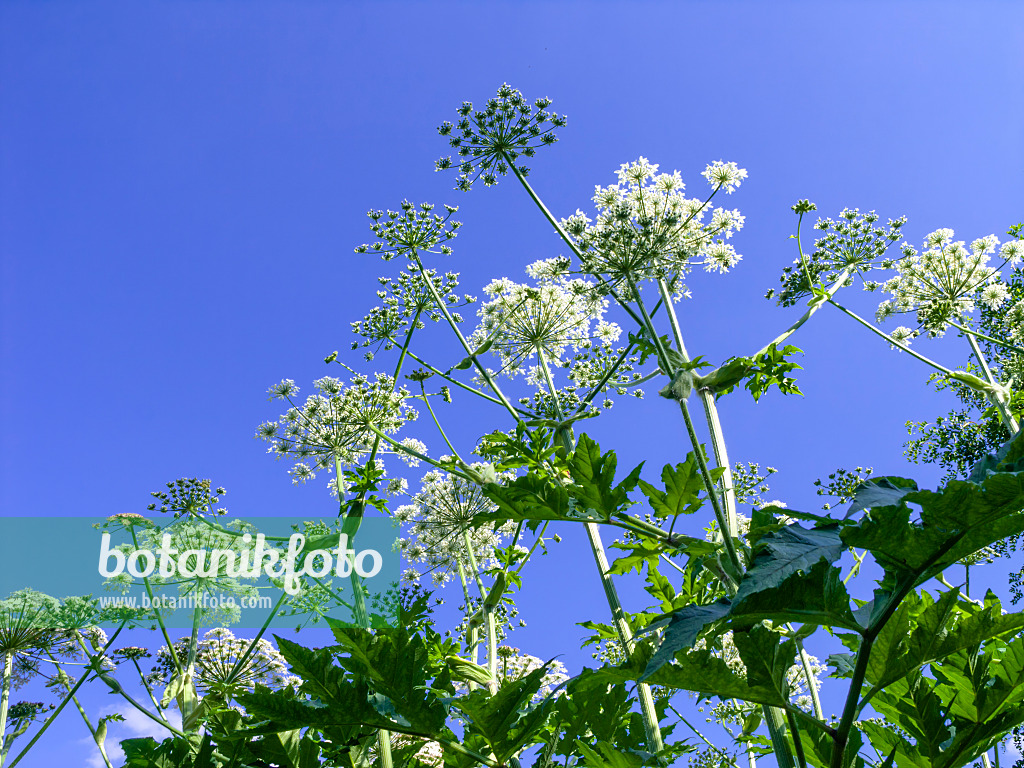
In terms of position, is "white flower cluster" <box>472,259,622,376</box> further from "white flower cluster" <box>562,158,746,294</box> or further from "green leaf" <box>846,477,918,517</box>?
"green leaf" <box>846,477,918,517</box>

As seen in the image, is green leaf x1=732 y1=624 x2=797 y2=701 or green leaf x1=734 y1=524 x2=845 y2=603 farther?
green leaf x1=732 y1=624 x2=797 y2=701

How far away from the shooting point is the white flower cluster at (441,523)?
725 cm

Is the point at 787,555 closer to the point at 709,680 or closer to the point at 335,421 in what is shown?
the point at 709,680

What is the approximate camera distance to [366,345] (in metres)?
6.39

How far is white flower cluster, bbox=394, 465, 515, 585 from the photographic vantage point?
7.25 meters

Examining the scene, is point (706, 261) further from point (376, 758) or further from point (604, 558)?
point (376, 758)

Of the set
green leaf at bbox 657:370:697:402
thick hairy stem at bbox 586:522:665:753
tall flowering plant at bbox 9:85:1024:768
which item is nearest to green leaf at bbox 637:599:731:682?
tall flowering plant at bbox 9:85:1024:768

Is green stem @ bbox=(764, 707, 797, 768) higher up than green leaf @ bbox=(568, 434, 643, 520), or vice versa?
green leaf @ bbox=(568, 434, 643, 520)

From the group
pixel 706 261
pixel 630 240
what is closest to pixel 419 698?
pixel 630 240

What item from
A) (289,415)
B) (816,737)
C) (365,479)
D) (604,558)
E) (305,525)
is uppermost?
(289,415)

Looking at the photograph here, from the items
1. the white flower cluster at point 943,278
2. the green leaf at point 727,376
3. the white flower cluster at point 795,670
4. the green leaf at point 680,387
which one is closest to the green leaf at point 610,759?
the green leaf at point 680,387

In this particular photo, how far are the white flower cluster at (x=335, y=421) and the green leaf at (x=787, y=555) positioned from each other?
19.1 feet

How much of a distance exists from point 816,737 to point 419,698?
1.20m

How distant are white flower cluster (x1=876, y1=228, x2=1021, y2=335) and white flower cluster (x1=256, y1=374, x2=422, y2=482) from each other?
6.75 meters
